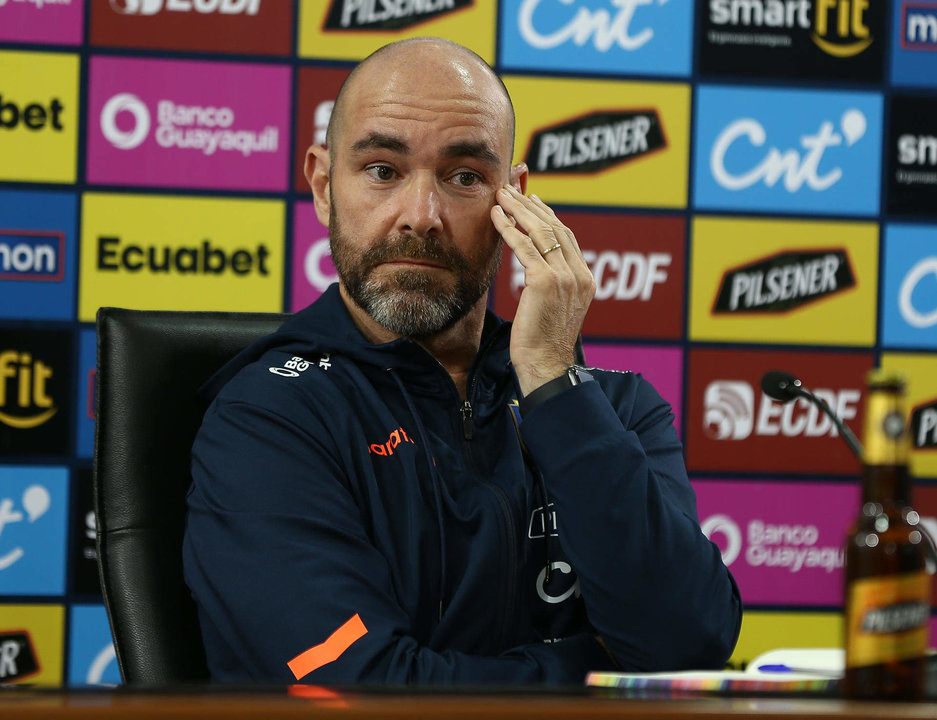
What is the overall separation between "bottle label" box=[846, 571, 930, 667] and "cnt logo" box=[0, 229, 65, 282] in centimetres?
224

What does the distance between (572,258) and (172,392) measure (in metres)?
0.55

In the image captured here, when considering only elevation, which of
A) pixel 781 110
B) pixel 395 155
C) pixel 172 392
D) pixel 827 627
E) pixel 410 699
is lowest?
pixel 827 627

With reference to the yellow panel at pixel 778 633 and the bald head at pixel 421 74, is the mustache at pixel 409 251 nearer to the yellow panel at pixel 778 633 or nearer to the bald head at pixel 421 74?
the bald head at pixel 421 74

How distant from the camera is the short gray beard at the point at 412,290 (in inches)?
54.4

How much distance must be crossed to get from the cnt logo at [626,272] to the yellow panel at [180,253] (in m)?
0.64

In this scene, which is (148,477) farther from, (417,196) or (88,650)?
(88,650)

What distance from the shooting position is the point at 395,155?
55.3 inches

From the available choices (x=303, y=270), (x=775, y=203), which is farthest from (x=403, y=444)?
(x=775, y=203)

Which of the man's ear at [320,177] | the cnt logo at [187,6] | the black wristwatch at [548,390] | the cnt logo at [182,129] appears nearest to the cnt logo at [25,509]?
the cnt logo at [182,129]

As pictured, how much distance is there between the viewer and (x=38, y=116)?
250cm

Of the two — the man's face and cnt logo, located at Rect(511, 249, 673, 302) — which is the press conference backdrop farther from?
the man's face

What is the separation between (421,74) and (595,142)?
127 centimetres

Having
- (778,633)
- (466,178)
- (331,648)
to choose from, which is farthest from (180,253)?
(778,633)

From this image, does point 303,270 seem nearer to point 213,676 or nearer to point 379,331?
point 379,331
